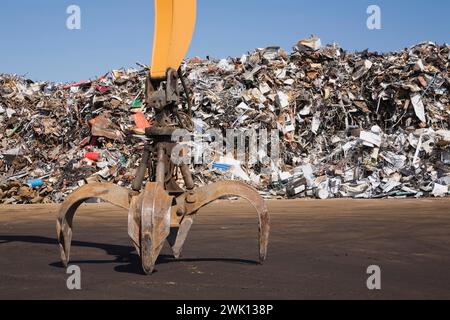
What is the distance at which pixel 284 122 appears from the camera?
1450cm

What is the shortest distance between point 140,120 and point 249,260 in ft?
34.8

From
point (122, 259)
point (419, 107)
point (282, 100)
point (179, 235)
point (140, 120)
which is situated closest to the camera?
point (179, 235)

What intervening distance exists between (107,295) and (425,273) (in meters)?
2.23

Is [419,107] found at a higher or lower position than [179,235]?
higher

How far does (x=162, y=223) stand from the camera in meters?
3.50

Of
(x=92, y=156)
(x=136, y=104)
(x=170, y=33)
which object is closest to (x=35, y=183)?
(x=92, y=156)

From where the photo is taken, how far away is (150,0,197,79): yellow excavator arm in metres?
4.03

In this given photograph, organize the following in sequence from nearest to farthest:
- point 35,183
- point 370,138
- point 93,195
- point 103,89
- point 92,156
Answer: point 93,195, point 35,183, point 370,138, point 92,156, point 103,89

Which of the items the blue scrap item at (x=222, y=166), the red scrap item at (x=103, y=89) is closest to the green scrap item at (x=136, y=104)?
the red scrap item at (x=103, y=89)

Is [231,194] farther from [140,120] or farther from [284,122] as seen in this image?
[140,120]

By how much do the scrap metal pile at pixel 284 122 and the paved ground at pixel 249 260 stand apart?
13.4ft

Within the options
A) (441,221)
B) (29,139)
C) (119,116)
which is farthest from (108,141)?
(441,221)

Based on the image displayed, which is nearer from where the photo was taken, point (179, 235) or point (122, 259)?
point (179, 235)

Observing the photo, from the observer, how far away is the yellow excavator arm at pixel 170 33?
4.03 metres
